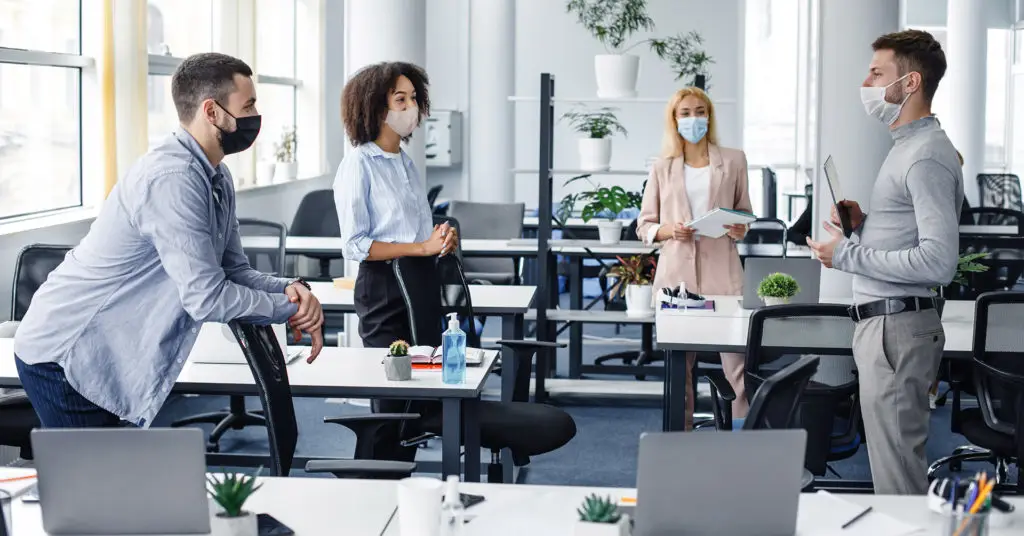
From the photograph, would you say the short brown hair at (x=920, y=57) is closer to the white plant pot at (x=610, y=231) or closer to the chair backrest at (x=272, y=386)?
the chair backrest at (x=272, y=386)

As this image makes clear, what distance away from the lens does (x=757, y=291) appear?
4.71 metres

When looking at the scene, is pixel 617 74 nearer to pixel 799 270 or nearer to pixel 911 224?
pixel 799 270

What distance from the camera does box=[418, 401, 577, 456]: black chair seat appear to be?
150 inches

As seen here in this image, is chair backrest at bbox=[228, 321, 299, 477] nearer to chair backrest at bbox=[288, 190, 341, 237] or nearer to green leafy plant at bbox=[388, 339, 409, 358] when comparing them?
green leafy plant at bbox=[388, 339, 409, 358]

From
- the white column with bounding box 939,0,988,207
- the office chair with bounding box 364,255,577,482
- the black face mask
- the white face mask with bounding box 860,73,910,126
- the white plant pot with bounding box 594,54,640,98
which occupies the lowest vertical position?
the office chair with bounding box 364,255,577,482

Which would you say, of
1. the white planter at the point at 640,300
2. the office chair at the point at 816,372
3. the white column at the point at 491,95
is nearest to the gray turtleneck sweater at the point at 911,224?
the office chair at the point at 816,372

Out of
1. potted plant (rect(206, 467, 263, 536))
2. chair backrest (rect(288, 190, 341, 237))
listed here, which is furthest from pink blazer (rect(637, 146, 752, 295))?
chair backrest (rect(288, 190, 341, 237))

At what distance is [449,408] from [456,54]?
10637 millimetres

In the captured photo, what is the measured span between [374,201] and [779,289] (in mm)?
1594

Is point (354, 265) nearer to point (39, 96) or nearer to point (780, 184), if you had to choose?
point (39, 96)

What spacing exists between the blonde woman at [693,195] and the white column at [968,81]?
8.53 meters

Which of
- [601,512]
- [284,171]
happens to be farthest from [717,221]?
[284,171]

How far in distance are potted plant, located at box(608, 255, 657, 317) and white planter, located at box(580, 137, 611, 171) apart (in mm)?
560

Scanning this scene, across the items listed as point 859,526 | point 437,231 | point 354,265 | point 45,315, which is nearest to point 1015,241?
point 354,265
